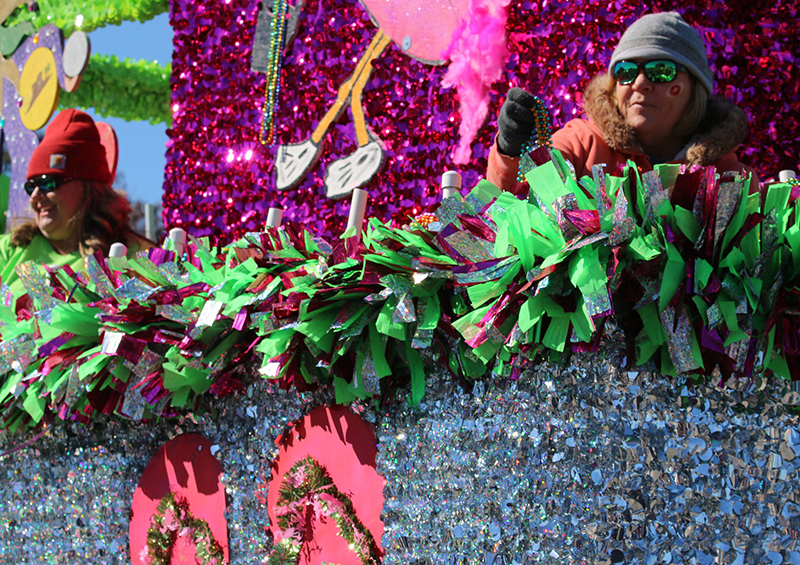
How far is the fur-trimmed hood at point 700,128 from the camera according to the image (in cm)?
170

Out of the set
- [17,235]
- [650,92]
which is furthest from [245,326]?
[17,235]

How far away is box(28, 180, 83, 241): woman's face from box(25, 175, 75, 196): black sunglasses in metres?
0.01

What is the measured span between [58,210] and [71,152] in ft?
0.78

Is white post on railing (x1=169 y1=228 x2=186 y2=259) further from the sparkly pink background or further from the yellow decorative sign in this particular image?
the yellow decorative sign

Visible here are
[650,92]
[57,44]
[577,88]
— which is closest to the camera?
[650,92]

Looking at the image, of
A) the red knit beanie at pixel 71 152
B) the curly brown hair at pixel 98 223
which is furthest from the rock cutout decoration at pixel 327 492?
the red knit beanie at pixel 71 152

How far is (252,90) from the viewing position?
3.08m

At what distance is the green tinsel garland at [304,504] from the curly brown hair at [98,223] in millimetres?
1604

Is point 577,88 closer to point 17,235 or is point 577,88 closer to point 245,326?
point 245,326

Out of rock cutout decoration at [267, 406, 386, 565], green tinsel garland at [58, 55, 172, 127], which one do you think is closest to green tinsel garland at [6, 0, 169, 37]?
green tinsel garland at [58, 55, 172, 127]

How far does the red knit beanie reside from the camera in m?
2.84

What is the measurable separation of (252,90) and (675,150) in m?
1.83

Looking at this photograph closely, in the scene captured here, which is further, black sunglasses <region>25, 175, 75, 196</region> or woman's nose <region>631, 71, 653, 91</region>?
black sunglasses <region>25, 175, 75, 196</region>

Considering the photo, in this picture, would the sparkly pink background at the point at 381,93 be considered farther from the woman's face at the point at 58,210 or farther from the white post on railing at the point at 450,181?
A: the white post on railing at the point at 450,181
